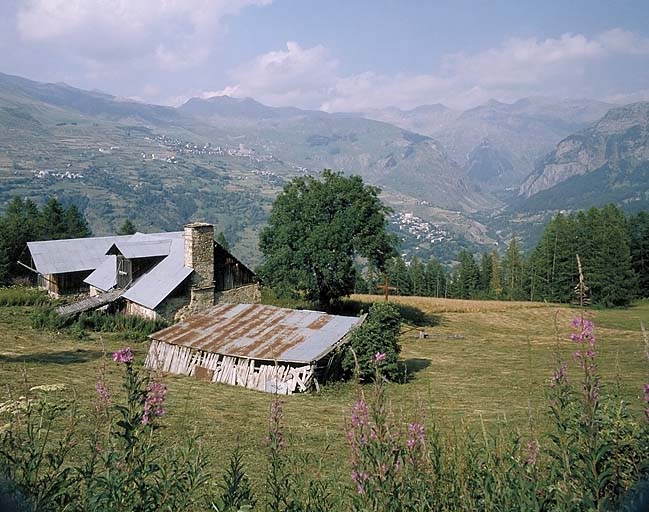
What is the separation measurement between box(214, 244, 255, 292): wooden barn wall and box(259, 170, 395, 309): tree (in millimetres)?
2110

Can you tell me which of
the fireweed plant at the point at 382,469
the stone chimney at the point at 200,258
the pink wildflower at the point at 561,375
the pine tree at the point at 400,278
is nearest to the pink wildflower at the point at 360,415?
the fireweed plant at the point at 382,469

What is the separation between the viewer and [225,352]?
22547 mm

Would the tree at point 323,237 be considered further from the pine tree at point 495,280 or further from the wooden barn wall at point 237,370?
the pine tree at point 495,280

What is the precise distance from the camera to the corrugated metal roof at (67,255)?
145 feet

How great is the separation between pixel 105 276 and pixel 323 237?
1701 centimetres

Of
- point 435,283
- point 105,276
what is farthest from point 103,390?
point 435,283

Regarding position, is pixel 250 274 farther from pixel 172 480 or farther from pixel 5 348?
pixel 172 480

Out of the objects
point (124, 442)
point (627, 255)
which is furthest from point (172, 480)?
point (627, 255)

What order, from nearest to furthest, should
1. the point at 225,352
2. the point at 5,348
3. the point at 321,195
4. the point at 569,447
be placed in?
the point at 569,447, the point at 225,352, the point at 5,348, the point at 321,195

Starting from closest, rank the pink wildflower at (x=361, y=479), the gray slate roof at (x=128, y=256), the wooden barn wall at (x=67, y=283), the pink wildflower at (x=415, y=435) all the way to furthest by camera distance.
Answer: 1. the pink wildflower at (x=361, y=479)
2. the pink wildflower at (x=415, y=435)
3. the gray slate roof at (x=128, y=256)
4. the wooden barn wall at (x=67, y=283)

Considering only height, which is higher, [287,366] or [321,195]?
[321,195]

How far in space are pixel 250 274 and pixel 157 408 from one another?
30733 millimetres

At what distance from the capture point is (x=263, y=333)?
78.8 feet

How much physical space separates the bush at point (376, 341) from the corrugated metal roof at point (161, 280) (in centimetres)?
1327
